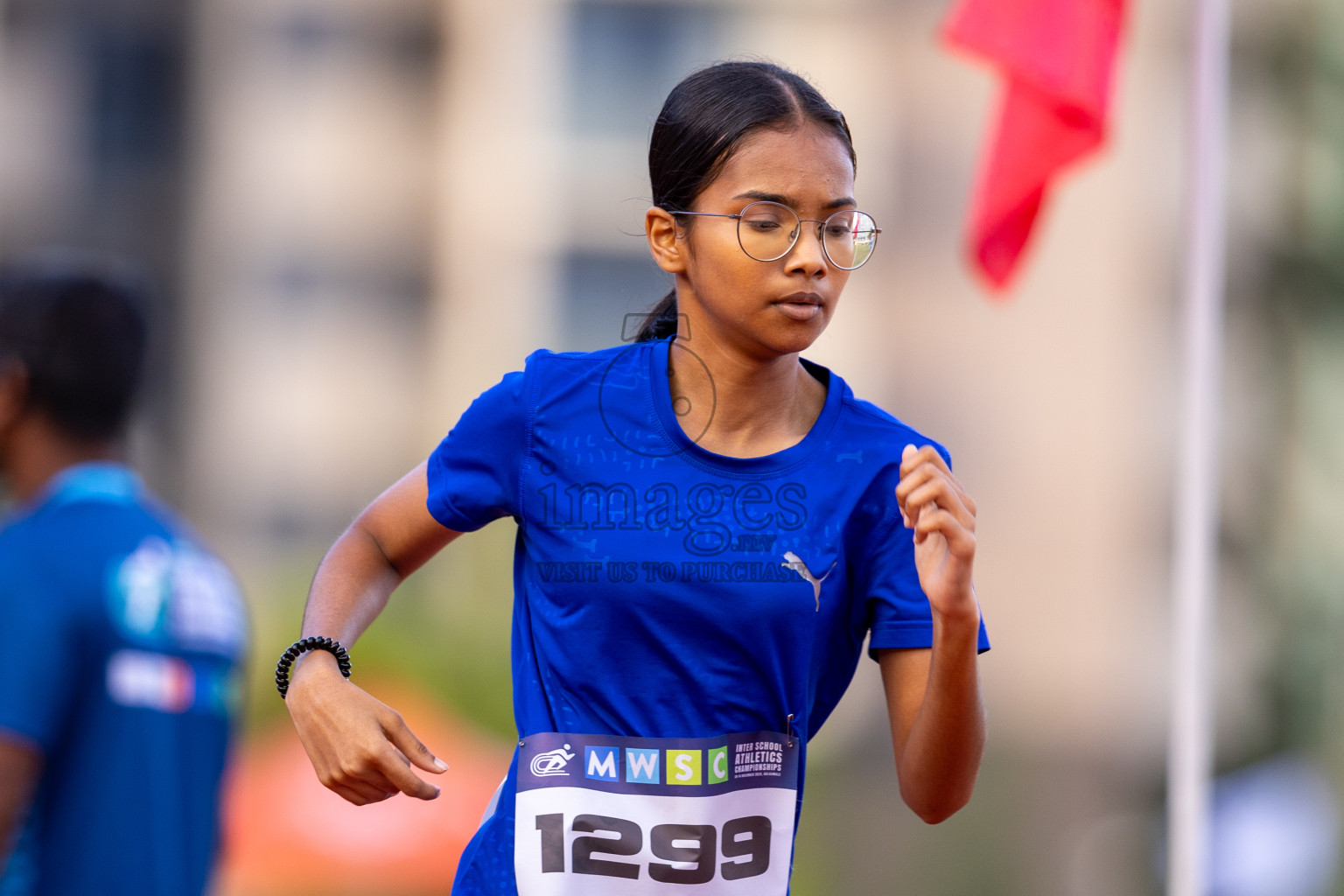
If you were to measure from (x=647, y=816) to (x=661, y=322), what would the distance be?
0.73m

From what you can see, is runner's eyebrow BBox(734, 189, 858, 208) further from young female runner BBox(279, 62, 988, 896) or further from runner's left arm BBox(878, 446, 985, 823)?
runner's left arm BBox(878, 446, 985, 823)

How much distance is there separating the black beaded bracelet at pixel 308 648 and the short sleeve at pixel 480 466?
22cm

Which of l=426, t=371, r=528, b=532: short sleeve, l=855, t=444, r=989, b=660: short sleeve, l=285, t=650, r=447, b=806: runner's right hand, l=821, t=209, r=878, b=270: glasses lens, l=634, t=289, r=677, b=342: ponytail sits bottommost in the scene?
l=285, t=650, r=447, b=806: runner's right hand

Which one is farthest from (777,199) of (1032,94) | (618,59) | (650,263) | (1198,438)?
(618,59)

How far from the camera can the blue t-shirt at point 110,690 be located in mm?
3311

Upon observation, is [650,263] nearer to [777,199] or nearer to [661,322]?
[661,322]

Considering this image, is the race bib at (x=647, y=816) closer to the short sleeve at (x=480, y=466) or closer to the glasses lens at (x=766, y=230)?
the short sleeve at (x=480, y=466)

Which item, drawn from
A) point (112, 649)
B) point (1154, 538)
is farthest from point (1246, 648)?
point (112, 649)

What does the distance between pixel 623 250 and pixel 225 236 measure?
5.21 metres

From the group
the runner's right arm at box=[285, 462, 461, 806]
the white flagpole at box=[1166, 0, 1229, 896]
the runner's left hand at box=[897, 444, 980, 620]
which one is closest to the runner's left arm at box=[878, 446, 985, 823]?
the runner's left hand at box=[897, 444, 980, 620]

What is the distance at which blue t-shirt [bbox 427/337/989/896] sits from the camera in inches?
83.1

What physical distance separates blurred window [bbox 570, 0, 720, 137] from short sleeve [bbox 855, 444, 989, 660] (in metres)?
18.1

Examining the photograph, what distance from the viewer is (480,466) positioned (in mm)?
2230

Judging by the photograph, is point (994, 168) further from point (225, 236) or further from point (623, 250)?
point (225, 236)
